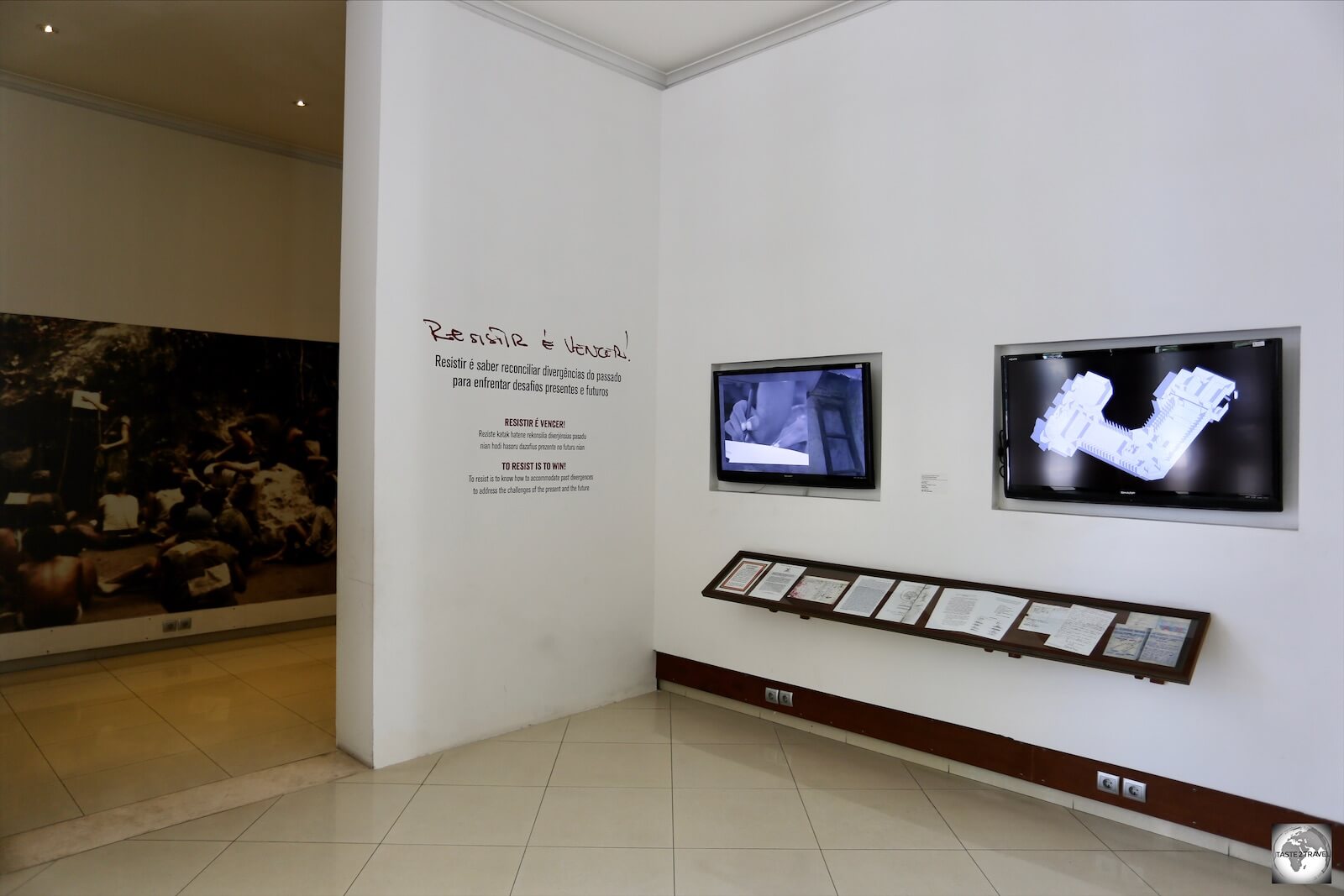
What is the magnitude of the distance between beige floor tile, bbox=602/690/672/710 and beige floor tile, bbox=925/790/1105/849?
1878 millimetres

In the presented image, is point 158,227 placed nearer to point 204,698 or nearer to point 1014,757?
point 204,698

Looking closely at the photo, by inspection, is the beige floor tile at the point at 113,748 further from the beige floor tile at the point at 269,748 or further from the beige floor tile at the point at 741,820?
the beige floor tile at the point at 741,820

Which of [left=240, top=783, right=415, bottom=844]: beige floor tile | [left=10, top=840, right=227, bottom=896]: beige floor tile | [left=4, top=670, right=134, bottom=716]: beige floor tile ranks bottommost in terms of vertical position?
[left=240, top=783, right=415, bottom=844]: beige floor tile

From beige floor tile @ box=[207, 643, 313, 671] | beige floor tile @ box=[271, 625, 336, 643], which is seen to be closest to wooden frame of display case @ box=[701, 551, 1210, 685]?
beige floor tile @ box=[207, 643, 313, 671]

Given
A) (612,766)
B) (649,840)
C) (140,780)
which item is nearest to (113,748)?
(140,780)

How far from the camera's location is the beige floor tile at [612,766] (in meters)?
4.00

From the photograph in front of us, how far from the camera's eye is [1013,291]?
12.8ft

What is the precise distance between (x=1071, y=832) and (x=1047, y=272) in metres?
2.52

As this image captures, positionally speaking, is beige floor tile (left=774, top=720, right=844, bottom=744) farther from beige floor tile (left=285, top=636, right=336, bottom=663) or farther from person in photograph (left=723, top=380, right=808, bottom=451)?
beige floor tile (left=285, top=636, right=336, bottom=663)

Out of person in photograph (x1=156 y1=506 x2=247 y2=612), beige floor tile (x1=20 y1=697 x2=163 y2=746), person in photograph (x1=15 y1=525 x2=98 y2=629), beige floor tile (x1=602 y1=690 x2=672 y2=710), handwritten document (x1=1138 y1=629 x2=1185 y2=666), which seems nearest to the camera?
handwritten document (x1=1138 y1=629 x2=1185 y2=666)

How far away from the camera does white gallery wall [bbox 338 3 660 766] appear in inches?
164

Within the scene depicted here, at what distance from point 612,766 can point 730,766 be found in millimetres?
619

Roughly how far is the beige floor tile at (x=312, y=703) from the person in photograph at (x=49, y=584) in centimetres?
201
